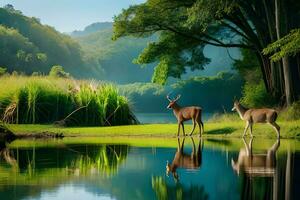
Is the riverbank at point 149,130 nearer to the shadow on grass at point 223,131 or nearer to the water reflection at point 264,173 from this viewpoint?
the shadow on grass at point 223,131

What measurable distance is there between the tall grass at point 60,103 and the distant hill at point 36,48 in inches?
2485

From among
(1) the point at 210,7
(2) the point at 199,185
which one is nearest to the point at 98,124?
(1) the point at 210,7

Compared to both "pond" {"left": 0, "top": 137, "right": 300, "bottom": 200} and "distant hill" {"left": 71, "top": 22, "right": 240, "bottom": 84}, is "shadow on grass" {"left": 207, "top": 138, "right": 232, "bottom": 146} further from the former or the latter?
"distant hill" {"left": 71, "top": 22, "right": 240, "bottom": 84}

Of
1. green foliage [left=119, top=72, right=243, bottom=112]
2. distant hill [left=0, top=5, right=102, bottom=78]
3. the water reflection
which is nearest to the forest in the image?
the water reflection

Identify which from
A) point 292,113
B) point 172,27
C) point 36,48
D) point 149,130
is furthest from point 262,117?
point 36,48

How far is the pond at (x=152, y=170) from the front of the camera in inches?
396

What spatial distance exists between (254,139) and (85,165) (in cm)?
878

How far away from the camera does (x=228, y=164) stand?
45.8ft

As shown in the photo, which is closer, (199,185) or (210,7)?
(199,185)

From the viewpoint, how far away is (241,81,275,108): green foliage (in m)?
30.6

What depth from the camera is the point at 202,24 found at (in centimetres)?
2906

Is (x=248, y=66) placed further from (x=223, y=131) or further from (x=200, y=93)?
(x=200, y=93)

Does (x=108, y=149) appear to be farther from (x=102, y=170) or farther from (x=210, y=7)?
(x=210, y=7)

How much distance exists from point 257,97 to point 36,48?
2994 inches
